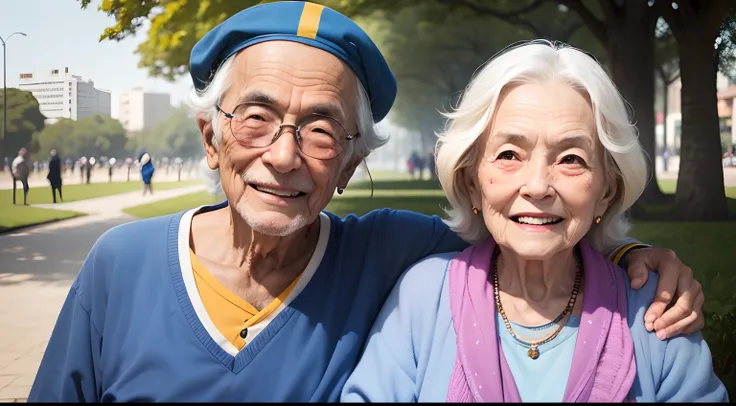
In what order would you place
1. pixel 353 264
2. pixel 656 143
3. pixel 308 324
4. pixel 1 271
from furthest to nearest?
1. pixel 656 143
2. pixel 1 271
3. pixel 353 264
4. pixel 308 324

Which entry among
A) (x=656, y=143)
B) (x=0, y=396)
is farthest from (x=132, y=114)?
(x=656, y=143)

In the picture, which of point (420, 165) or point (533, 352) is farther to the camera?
point (420, 165)

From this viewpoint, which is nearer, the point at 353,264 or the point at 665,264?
the point at 665,264

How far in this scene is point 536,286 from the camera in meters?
1.81

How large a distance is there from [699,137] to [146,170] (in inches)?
143

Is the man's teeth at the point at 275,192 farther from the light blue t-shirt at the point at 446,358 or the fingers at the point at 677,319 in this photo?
the fingers at the point at 677,319

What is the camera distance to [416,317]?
1765 mm

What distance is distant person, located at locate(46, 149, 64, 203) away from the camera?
346cm

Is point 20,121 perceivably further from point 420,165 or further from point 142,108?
point 420,165

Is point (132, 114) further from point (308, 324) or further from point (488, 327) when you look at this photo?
point (488, 327)

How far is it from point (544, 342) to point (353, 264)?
0.66m

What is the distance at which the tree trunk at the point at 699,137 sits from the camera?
382 centimetres

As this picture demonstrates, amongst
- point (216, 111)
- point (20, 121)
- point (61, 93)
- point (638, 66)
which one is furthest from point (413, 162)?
point (216, 111)

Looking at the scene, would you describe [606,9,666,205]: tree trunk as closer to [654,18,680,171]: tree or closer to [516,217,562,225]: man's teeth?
[654,18,680,171]: tree
